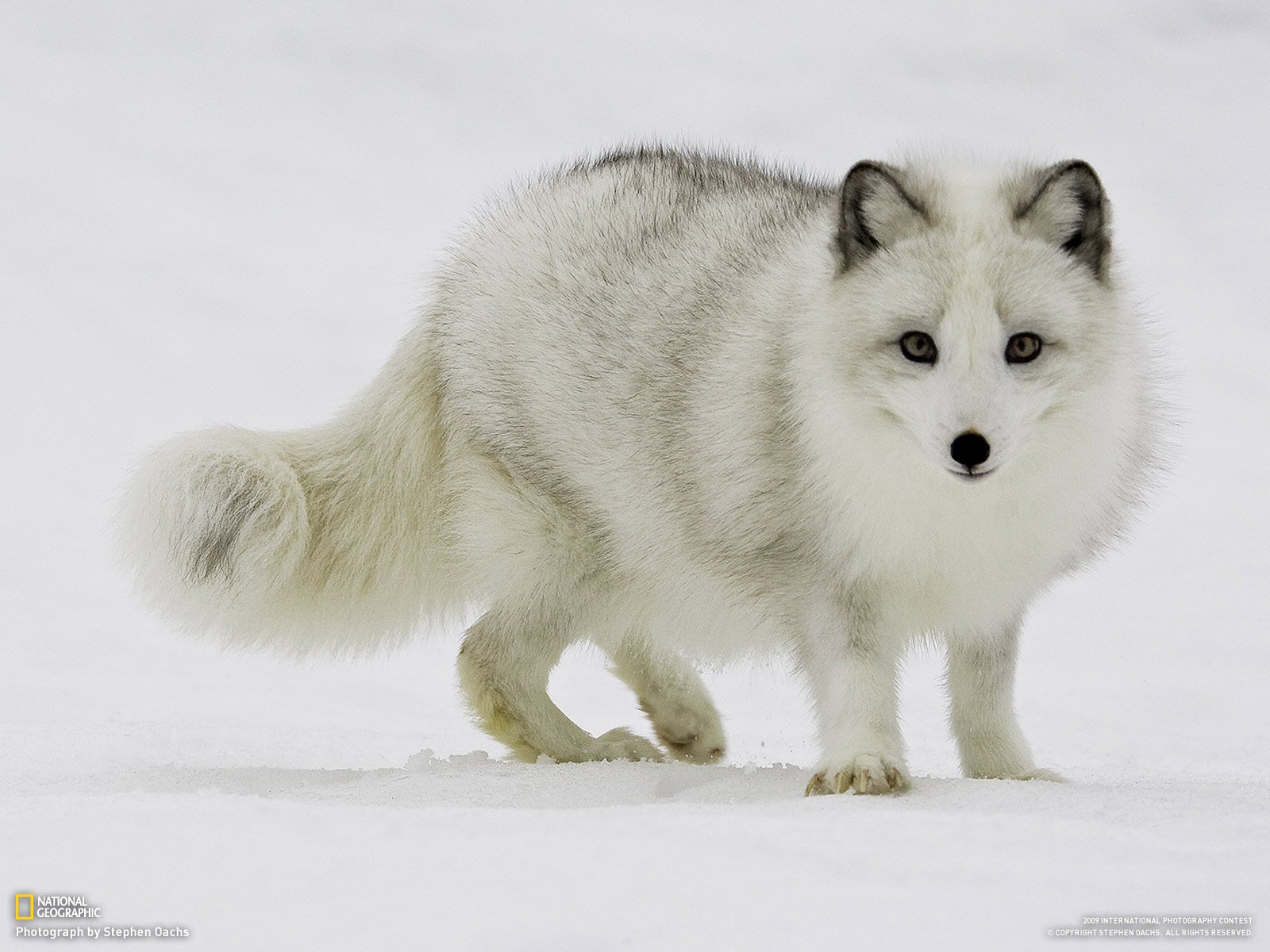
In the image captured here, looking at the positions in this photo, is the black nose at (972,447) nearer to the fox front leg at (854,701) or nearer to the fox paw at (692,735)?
the fox front leg at (854,701)

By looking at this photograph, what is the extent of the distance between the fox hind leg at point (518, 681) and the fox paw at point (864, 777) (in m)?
0.96

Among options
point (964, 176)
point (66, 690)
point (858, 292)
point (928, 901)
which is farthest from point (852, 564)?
point (66, 690)

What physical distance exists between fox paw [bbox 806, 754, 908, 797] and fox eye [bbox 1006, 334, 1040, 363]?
0.83 m

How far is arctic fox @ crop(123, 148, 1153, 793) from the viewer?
2.68 meters

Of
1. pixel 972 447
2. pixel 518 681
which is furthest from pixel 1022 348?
pixel 518 681

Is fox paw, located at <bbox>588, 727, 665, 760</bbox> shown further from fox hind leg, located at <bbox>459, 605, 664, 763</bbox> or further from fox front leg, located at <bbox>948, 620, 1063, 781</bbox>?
fox front leg, located at <bbox>948, 620, 1063, 781</bbox>

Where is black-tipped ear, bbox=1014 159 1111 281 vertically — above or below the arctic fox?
above

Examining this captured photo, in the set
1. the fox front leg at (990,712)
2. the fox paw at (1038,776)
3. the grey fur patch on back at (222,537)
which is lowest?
the fox paw at (1038,776)

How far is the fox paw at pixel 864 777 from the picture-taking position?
2684 mm

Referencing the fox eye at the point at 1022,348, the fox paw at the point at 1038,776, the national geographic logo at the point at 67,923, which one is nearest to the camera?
the national geographic logo at the point at 67,923

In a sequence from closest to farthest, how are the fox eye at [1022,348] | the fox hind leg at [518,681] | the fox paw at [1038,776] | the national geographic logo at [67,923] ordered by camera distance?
the national geographic logo at [67,923] → the fox eye at [1022,348] → the fox paw at [1038,776] → the fox hind leg at [518,681]

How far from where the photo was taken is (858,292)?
9.01ft

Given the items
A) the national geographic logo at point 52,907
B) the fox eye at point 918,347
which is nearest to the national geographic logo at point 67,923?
the national geographic logo at point 52,907

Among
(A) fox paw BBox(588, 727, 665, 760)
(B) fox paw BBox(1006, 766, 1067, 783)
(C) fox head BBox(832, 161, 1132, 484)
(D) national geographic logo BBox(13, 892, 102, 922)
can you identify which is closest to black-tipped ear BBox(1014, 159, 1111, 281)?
(C) fox head BBox(832, 161, 1132, 484)
